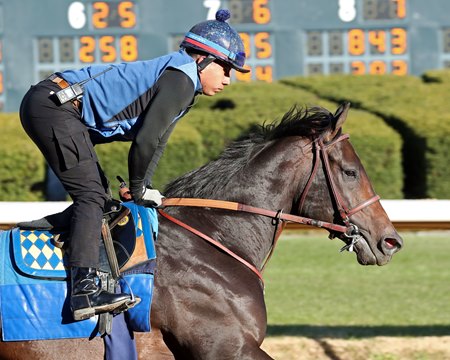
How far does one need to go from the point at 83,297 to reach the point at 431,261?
704cm

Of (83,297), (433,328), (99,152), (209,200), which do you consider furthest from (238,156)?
(99,152)

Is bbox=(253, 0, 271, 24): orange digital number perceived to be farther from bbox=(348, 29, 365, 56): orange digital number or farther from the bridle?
the bridle

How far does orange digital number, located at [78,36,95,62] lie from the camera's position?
1330 centimetres

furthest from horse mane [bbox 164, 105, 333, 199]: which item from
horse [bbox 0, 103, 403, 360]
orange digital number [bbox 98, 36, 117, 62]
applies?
orange digital number [bbox 98, 36, 117, 62]

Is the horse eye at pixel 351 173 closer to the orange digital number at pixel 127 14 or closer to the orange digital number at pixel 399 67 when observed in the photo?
the orange digital number at pixel 127 14

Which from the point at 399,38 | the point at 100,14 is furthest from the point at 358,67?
the point at 100,14

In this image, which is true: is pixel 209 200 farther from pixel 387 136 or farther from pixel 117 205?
pixel 387 136

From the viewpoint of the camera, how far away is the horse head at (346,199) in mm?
4066

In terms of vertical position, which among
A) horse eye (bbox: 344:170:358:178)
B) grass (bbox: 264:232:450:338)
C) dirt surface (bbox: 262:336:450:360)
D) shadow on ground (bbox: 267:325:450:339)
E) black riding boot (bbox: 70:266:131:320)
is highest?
horse eye (bbox: 344:170:358:178)

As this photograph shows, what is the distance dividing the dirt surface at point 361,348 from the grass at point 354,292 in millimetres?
339

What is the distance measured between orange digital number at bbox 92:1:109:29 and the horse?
30.6ft

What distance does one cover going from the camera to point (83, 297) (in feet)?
12.1

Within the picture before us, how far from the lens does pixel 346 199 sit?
4.08 metres

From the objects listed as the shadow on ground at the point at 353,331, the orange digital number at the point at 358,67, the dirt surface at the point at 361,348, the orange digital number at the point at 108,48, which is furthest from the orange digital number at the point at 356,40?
the dirt surface at the point at 361,348
